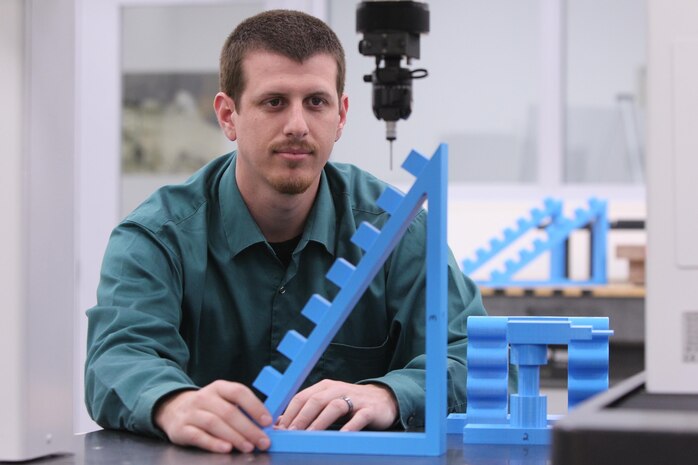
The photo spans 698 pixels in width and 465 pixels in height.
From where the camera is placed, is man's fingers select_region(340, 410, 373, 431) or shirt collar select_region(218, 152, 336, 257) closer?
man's fingers select_region(340, 410, 373, 431)

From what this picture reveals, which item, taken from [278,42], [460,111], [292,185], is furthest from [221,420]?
[460,111]

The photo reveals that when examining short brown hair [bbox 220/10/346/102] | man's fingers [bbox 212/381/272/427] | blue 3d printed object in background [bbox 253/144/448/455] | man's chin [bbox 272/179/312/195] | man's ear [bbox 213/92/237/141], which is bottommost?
man's fingers [bbox 212/381/272/427]

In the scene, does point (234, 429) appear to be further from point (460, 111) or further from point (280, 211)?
point (460, 111)

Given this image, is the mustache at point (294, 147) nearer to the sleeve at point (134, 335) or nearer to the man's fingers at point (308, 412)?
the sleeve at point (134, 335)

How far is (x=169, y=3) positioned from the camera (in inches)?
172

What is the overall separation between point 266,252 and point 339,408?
1.41ft

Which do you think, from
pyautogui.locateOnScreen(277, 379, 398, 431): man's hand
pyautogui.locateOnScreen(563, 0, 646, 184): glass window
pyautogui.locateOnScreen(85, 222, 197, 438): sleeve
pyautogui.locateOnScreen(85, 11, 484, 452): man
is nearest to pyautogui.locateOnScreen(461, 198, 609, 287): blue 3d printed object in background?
pyautogui.locateOnScreen(563, 0, 646, 184): glass window

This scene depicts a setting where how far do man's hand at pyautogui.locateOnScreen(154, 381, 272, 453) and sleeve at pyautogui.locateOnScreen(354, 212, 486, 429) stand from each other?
24cm

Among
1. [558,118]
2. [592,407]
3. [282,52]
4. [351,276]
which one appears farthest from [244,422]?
[558,118]

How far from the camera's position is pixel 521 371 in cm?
114

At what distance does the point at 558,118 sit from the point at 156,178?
1.62m

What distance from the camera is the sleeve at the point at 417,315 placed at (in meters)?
1.38

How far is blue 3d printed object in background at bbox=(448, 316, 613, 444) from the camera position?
1.13 meters

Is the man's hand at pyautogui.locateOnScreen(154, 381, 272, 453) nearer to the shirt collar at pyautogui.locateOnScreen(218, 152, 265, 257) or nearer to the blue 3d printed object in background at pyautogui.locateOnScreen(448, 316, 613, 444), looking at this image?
the blue 3d printed object in background at pyautogui.locateOnScreen(448, 316, 613, 444)
